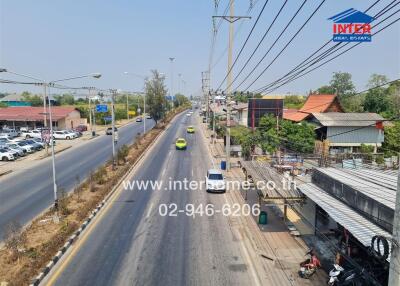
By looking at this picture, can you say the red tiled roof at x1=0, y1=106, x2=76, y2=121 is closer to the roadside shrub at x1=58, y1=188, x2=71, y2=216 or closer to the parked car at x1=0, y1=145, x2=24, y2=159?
the parked car at x1=0, y1=145, x2=24, y2=159

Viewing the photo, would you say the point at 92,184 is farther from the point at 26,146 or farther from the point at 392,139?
the point at 392,139

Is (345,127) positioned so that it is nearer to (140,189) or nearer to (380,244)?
(140,189)

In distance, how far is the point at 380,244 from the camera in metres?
11.3

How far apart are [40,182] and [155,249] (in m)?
19.1

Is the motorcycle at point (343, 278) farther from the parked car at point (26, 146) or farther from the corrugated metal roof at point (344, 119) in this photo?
the parked car at point (26, 146)

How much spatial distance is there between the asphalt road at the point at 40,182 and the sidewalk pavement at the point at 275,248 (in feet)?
43.8

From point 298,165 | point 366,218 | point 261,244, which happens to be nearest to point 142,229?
point 261,244

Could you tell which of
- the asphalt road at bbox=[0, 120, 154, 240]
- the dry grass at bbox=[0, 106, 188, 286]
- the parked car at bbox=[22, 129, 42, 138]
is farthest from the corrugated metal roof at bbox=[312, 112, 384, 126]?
the parked car at bbox=[22, 129, 42, 138]

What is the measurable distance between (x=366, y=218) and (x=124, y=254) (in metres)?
10.6

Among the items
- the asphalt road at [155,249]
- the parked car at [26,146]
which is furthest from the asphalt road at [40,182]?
the asphalt road at [155,249]

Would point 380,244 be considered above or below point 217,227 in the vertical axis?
above

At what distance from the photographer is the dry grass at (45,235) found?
15.1 m

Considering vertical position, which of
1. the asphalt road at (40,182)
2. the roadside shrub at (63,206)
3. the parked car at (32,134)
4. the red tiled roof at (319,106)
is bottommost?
the asphalt road at (40,182)

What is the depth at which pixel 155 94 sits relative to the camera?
71.1 metres
